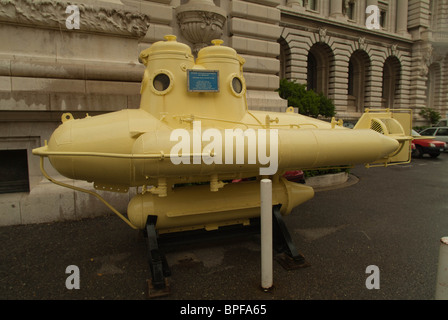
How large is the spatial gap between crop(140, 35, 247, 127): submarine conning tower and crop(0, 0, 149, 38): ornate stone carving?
2.58 metres

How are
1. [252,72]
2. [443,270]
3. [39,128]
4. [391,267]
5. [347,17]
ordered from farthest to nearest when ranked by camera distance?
1. [347,17]
2. [252,72]
3. [39,128]
4. [391,267]
5. [443,270]

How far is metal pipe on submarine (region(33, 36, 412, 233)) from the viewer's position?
303 centimetres

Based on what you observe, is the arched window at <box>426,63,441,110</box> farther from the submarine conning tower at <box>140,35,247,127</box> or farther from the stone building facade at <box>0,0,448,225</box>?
the submarine conning tower at <box>140,35,247,127</box>

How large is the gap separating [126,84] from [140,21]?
1377 millimetres

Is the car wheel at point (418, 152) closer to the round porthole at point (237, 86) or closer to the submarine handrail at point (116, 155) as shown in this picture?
the round porthole at point (237, 86)

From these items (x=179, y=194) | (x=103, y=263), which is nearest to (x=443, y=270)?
(x=179, y=194)

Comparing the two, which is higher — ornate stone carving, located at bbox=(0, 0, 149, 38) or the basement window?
ornate stone carving, located at bbox=(0, 0, 149, 38)

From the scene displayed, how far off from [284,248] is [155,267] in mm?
1739

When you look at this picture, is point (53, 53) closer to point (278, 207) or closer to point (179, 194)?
point (179, 194)

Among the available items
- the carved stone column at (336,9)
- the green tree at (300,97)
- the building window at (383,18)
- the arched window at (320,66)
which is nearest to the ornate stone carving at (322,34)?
the arched window at (320,66)

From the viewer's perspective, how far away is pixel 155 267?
323 centimetres

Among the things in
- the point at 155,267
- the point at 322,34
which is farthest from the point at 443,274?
the point at 322,34

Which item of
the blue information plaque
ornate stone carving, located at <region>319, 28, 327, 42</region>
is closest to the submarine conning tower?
the blue information plaque

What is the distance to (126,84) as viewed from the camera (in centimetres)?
572
